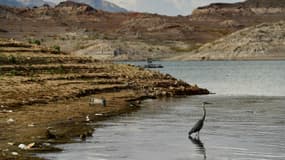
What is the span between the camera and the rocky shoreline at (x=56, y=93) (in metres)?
23.7

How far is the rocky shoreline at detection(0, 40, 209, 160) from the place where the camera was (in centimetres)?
2372

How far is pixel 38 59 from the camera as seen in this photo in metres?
50.8

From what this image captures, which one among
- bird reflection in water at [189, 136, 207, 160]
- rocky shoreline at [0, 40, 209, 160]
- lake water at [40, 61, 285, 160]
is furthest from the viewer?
rocky shoreline at [0, 40, 209, 160]

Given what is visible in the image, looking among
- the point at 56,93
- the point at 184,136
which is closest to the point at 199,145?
the point at 184,136

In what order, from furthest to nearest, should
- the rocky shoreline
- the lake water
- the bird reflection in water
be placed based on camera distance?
1. the rocky shoreline
2. the bird reflection in water
3. the lake water

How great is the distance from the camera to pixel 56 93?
38500 millimetres

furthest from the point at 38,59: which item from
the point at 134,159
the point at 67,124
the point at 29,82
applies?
the point at 134,159

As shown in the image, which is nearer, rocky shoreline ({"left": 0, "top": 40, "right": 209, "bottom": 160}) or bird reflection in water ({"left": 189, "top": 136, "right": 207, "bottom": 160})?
bird reflection in water ({"left": 189, "top": 136, "right": 207, "bottom": 160})

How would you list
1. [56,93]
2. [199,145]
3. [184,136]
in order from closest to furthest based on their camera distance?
[199,145] < [184,136] < [56,93]

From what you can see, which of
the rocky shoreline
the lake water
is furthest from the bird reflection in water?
the rocky shoreline

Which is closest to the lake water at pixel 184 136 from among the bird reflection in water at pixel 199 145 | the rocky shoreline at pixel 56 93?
the bird reflection in water at pixel 199 145

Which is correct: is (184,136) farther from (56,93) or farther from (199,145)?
(56,93)

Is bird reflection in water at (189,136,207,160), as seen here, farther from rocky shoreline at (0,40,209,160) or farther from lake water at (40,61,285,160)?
rocky shoreline at (0,40,209,160)

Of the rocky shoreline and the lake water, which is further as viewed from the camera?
the rocky shoreline
